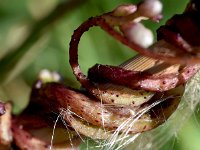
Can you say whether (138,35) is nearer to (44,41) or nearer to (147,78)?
(147,78)

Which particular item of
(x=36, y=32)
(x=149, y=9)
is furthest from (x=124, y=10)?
(x=36, y=32)

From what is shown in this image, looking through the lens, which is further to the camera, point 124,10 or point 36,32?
point 36,32

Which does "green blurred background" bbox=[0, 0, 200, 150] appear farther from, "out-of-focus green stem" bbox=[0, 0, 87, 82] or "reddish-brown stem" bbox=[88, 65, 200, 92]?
"reddish-brown stem" bbox=[88, 65, 200, 92]

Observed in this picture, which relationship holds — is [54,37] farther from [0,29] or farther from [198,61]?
[198,61]

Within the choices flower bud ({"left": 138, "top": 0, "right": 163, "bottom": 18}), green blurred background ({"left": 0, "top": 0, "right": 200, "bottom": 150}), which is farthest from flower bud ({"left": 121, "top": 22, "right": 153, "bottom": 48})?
green blurred background ({"left": 0, "top": 0, "right": 200, "bottom": 150})

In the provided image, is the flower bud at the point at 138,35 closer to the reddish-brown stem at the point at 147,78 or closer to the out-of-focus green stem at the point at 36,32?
the reddish-brown stem at the point at 147,78

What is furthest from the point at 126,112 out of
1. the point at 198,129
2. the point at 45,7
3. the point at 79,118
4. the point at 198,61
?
the point at 45,7

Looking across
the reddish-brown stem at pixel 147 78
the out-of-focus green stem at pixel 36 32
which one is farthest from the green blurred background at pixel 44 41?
the reddish-brown stem at pixel 147 78
